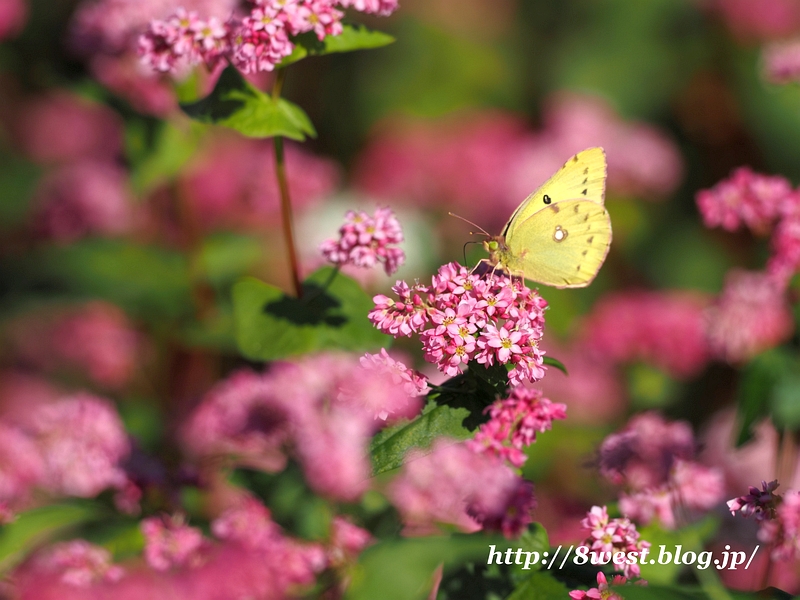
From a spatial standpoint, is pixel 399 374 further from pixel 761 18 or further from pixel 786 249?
pixel 761 18

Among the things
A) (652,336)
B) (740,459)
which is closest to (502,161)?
(652,336)

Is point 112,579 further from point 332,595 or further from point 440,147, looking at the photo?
point 440,147

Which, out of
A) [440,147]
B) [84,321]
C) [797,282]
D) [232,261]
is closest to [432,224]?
[440,147]

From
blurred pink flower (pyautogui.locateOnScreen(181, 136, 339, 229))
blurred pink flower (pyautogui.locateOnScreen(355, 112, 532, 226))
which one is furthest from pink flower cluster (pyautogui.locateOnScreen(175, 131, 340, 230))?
blurred pink flower (pyautogui.locateOnScreen(355, 112, 532, 226))

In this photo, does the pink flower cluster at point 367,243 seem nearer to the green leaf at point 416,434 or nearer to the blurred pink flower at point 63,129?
the green leaf at point 416,434

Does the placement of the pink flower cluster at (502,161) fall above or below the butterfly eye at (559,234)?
above

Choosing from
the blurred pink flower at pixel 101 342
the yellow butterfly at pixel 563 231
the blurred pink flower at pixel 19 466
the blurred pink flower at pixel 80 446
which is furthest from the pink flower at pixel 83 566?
the blurred pink flower at pixel 101 342

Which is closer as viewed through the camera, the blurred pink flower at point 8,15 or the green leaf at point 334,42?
the green leaf at point 334,42
